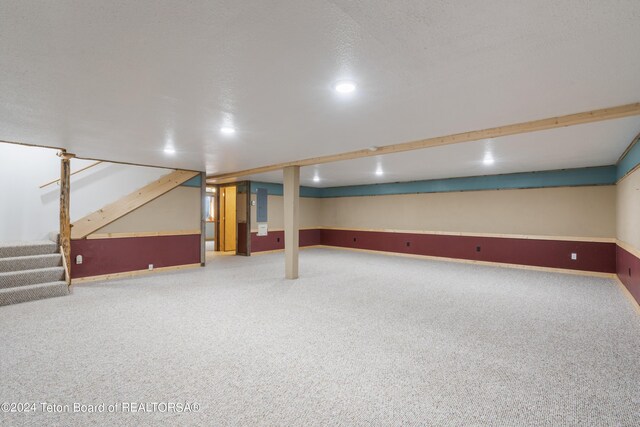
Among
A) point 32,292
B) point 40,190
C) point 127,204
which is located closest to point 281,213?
point 127,204

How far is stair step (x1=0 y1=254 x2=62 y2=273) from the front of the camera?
4.66 m

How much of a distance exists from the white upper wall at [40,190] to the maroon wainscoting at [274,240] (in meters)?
3.82

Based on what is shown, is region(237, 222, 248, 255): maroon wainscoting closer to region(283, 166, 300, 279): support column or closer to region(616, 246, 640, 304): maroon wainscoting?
region(283, 166, 300, 279): support column

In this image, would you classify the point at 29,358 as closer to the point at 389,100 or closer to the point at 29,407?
the point at 29,407

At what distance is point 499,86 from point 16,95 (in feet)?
13.4

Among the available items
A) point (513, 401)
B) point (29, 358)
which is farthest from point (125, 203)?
point (513, 401)

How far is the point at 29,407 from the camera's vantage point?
2.06 meters

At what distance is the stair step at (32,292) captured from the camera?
4314 mm

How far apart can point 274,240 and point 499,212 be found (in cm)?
650

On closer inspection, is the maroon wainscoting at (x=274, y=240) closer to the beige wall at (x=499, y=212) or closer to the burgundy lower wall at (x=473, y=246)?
the burgundy lower wall at (x=473, y=246)

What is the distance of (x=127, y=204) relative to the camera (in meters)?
6.30

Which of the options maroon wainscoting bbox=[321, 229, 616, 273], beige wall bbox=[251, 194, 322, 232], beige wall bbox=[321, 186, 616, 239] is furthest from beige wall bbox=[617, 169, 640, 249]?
beige wall bbox=[251, 194, 322, 232]

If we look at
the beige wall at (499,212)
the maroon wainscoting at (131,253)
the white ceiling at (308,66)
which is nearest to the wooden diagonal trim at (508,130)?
the white ceiling at (308,66)

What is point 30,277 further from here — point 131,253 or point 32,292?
point 131,253
